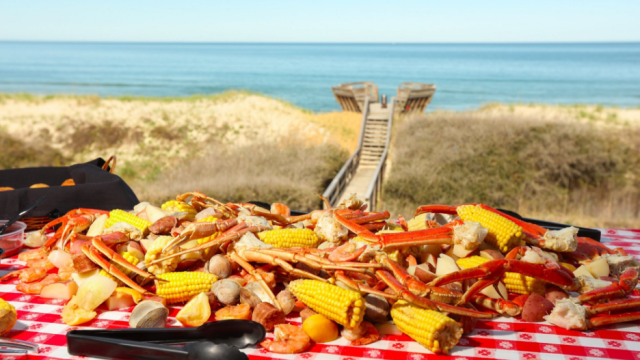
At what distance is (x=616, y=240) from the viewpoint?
242 centimetres

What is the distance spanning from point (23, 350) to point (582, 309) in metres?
1.68

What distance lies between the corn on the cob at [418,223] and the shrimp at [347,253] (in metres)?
0.40

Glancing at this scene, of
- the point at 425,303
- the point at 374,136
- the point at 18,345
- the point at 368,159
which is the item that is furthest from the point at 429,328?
the point at 374,136

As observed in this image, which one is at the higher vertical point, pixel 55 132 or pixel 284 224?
pixel 284 224

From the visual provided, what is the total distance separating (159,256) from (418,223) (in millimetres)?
1000

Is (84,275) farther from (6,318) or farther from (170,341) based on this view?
(170,341)

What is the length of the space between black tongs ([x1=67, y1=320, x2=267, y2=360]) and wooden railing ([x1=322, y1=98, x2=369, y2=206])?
857cm

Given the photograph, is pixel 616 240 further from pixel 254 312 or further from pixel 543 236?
pixel 254 312

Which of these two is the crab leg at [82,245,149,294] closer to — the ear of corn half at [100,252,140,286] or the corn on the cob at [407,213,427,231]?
the ear of corn half at [100,252,140,286]

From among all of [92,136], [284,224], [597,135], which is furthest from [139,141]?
[284,224]

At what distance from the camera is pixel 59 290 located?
1657 millimetres

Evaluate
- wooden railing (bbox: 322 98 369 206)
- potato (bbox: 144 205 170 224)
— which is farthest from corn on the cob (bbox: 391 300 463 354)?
wooden railing (bbox: 322 98 369 206)

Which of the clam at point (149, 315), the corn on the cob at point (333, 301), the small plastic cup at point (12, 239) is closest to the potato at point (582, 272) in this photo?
the corn on the cob at point (333, 301)

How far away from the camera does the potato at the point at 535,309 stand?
1.49 metres
